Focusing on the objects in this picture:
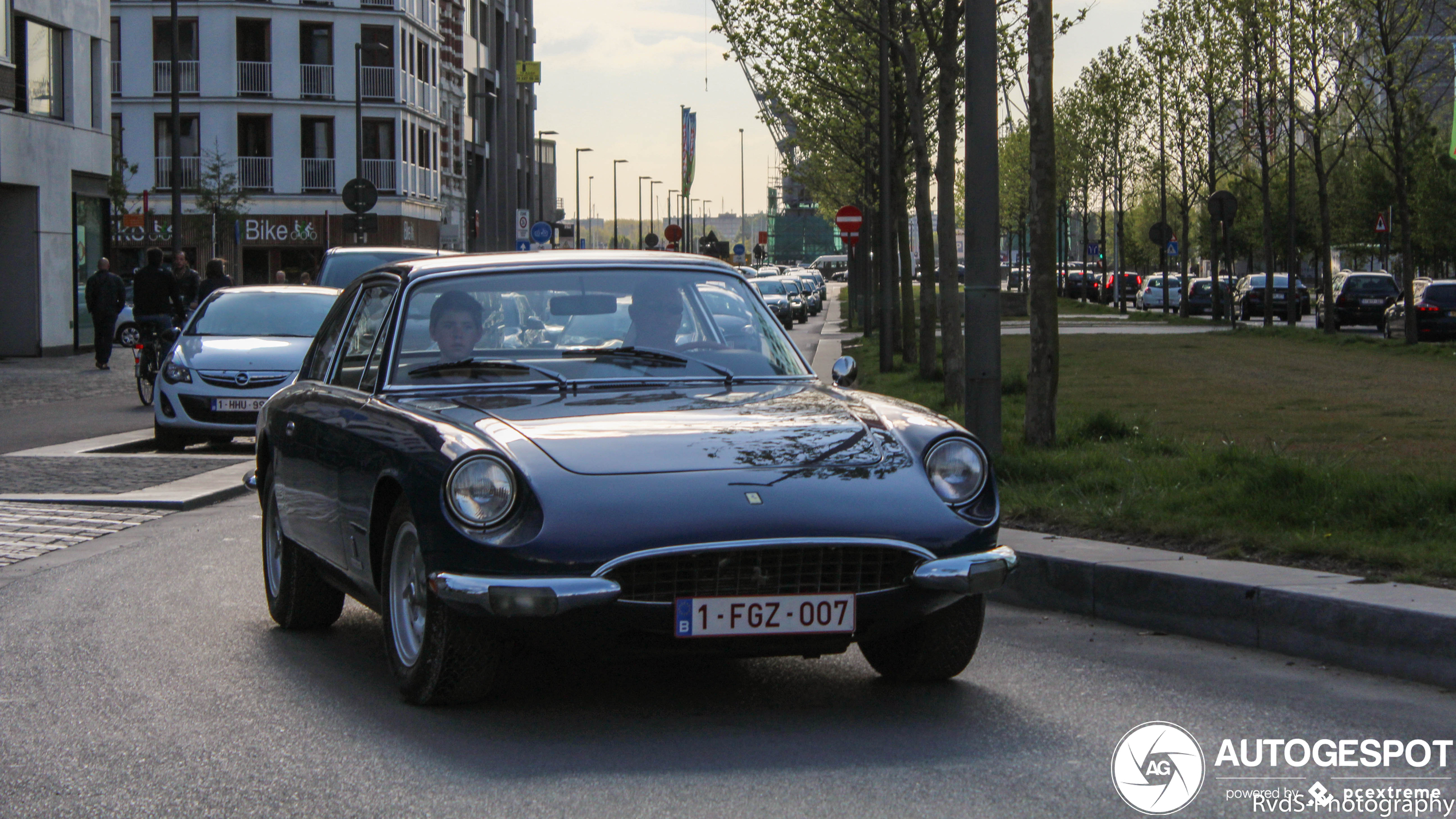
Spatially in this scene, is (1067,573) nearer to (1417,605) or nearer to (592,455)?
(1417,605)

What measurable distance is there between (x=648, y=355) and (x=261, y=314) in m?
11.6

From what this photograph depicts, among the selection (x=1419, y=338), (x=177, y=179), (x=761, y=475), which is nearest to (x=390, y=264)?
(x=761, y=475)

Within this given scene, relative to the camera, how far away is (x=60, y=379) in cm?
2577

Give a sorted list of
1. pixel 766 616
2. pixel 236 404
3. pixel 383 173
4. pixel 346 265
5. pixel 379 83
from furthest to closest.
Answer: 1. pixel 379 83
2. pixel 383 173
3. pixel 346 265
4. pixel 236 404
5. pixel 766 616

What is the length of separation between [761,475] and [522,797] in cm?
124

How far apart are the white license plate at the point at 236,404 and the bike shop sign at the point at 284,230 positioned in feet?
158

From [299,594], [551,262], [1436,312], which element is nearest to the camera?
[551,262]

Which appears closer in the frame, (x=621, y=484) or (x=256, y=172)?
(x=621, y=484)

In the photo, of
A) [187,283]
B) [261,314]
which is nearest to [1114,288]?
[187,283]

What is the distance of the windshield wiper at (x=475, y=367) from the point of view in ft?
20.2

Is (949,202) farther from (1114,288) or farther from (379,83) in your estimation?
(1114,288)

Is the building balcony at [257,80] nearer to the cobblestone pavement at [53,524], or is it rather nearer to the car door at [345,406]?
the cobblestone pavement at [53,524]

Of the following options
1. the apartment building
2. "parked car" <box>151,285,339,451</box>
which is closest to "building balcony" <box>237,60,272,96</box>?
the apartment building

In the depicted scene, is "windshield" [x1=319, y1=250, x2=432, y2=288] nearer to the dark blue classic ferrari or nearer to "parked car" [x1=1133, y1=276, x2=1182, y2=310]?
the dark blue classic ferrari
